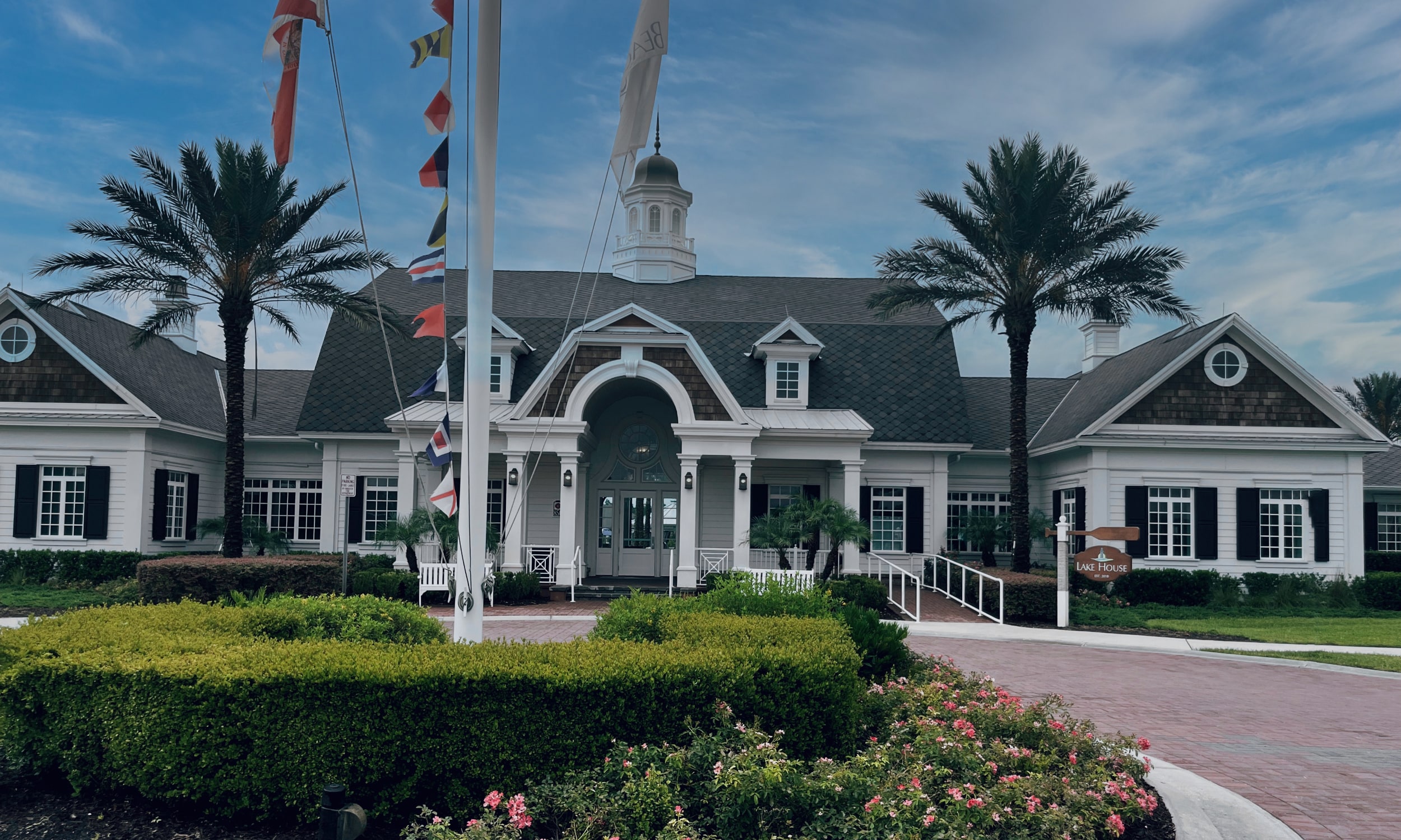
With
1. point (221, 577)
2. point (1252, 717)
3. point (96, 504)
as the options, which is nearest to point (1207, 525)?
point (1252, 717)

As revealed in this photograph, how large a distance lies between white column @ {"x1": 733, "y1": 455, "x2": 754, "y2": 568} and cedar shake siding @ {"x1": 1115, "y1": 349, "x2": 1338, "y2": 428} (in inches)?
342

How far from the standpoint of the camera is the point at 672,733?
598cm

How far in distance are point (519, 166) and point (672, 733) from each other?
6.00 meters

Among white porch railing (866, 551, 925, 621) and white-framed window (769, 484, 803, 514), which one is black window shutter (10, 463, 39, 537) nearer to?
white-framed window (769, 484, 803, 514)

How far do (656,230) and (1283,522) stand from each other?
18.2 m

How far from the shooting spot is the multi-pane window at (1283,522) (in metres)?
21.8

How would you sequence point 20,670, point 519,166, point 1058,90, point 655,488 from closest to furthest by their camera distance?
point 20,670 → point 519,166 → point 1058,90 → point 655,488

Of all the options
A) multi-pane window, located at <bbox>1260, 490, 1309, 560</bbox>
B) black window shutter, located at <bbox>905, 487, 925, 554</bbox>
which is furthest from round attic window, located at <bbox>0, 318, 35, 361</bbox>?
multi-pane window, located at <bbox>1260, 490, 1309, 560</bbox>

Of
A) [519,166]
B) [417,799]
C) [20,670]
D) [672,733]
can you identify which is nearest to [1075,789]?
[672,733]

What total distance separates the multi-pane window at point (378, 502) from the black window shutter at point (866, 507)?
35.3ft

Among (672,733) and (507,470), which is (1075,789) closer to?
(672,733)

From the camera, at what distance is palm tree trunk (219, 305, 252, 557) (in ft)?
63.2

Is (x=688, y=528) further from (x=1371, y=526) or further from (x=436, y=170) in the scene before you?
(x=1371, y=526)

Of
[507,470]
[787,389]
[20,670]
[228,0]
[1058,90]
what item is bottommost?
[20,670]
